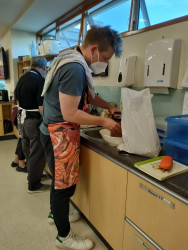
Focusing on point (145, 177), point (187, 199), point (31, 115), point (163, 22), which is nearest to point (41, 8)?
point (31, 115)

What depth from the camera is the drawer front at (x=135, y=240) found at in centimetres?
94

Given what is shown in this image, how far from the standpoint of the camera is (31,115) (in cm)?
192

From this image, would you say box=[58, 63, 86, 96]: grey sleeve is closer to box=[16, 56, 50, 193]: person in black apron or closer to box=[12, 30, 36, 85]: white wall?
box=[16, 56, 50, 193]: person in black apron

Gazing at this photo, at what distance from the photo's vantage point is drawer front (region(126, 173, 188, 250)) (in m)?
0.77

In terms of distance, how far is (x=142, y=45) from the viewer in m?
1.62

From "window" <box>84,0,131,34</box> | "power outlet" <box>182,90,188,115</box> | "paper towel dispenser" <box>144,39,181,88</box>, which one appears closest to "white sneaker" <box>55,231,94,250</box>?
"power outlet" <box>182,90,188,115</box>

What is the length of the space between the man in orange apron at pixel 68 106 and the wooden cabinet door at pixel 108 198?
16 centimetres

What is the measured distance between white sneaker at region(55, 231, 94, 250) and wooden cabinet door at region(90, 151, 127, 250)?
0.13 m

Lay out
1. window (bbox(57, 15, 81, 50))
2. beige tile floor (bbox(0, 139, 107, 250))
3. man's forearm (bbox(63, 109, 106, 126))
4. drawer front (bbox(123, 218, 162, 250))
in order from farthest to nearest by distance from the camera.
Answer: window (bbox(57, 15, 81, 50))
beige tile floor (bbox(0, 139, 107, 250))
man's forearm (bbox(63, 109, 106, 126))
drawer front (bbox(123, 218, 162, 250))

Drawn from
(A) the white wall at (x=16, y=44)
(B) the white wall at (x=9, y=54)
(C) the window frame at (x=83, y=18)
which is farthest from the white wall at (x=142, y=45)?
(B) the white wall at (x=9, y=54)

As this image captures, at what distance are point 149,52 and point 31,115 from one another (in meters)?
1.27

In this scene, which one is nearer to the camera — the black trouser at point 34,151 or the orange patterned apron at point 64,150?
the orange patterned apron at point 64,150

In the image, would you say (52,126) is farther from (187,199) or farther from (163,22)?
(163,22)

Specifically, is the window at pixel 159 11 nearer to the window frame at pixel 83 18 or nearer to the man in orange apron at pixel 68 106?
the window frame at pixel 83 18
